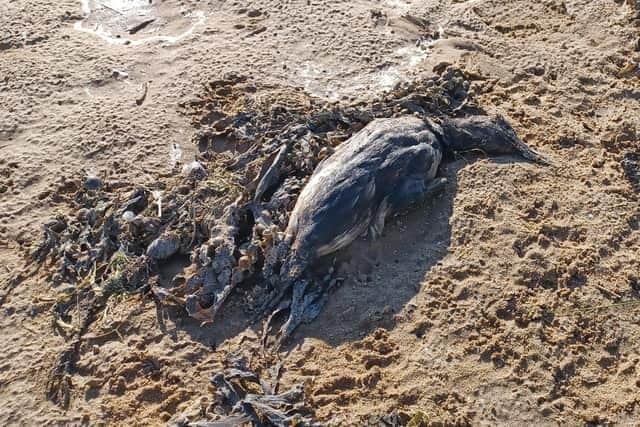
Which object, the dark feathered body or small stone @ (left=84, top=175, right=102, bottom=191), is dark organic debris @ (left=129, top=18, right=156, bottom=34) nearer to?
small stone @ (left=84, top=175, right=102, bottom=191)

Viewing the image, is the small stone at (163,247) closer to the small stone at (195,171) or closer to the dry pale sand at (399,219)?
the dry pale sand at (399,219)

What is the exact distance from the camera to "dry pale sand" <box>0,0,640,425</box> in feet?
13.3

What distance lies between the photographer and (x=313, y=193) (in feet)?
15.6

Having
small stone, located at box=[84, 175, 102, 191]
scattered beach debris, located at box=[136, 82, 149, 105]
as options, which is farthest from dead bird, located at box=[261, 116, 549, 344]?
scattered beach debris, located at box=[136, 82, 149, 105]

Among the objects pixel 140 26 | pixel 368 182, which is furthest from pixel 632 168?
pixel 140 26

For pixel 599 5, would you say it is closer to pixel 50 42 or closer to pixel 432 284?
pixel 432 284

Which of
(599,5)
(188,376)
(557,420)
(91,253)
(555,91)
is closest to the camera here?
(557,420)

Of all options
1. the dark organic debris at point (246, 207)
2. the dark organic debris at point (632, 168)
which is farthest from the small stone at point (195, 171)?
the dark organic debris at point (632, 168)

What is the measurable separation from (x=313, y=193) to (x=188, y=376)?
156 centimetres

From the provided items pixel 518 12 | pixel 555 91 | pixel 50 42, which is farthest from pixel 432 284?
pixel 50 42

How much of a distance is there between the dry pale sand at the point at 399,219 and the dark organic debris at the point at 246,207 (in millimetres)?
156

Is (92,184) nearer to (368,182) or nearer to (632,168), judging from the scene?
(368,182)

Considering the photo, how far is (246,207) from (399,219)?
1.19m

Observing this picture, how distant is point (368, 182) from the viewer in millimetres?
4773
